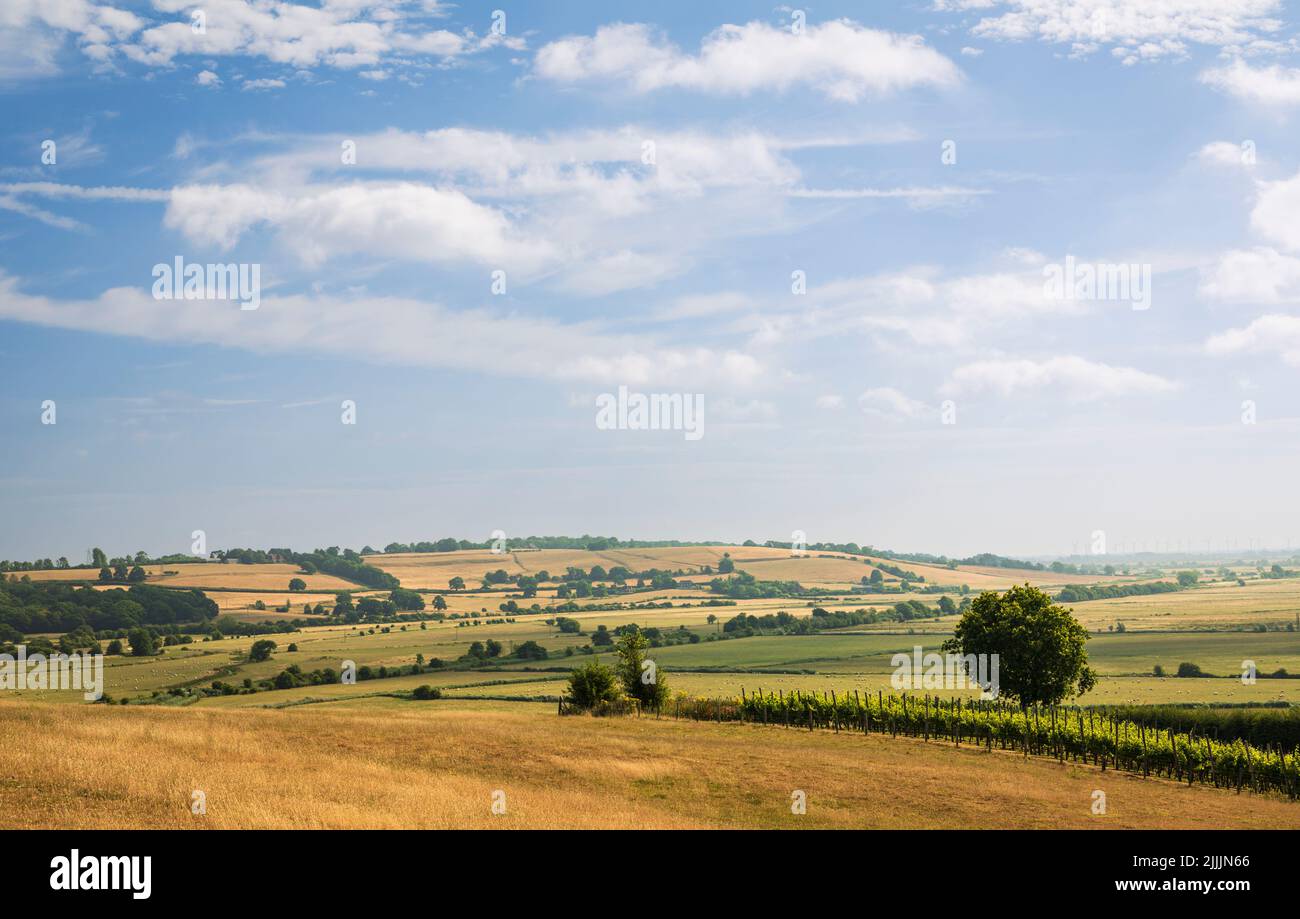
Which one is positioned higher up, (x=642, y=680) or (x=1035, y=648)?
(x=1035, y=648)

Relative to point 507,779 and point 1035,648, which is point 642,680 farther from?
point 507,779

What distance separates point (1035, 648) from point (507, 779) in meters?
47.0

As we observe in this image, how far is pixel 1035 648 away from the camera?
69.8m

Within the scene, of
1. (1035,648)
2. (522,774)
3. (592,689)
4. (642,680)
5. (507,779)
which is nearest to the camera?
(507,779)

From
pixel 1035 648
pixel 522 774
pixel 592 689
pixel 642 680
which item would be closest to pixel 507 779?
pixel 522 774

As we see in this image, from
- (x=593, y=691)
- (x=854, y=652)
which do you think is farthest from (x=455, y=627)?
(x=593, y=691)

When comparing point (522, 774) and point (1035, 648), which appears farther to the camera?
point (1035, 648)

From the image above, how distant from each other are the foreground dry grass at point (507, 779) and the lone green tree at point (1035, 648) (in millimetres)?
18435

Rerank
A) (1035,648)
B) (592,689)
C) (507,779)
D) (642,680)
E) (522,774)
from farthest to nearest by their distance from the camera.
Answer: (1035,648), (642,680), (592,689), (522,774), (507,779)

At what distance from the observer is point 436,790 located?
102ft

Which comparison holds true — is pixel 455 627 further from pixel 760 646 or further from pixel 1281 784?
pixel 1281 784
